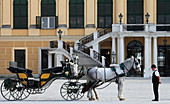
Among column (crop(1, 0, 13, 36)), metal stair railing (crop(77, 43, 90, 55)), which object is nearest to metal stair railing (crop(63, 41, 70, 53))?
metal stair railing (crop(77, 43, 90, 55))

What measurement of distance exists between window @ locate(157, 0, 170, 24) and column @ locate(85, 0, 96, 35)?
5.98 m

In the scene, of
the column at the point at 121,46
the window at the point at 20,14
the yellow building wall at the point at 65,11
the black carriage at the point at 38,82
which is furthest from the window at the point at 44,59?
the black carriage at the point at 38,82

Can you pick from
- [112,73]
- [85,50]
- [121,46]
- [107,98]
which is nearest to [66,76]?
[112,73]

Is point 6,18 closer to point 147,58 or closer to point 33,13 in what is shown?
point 33,13

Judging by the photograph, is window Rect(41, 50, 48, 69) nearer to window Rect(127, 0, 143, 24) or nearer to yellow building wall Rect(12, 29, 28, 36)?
yellow building wall Rect(12, 29, 28, 36)

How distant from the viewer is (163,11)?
37719mm

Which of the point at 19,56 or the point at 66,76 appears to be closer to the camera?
the point at 66,76

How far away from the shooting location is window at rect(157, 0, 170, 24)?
37.7 metres

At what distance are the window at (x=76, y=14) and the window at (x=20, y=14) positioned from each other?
4244 mm

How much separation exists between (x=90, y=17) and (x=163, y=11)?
6698mm

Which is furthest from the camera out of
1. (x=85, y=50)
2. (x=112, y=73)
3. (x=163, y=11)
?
(x=163, y=11)

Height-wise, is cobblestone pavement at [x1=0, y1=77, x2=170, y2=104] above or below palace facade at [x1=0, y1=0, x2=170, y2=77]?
below

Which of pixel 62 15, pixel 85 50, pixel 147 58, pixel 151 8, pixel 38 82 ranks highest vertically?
pixel 151 8

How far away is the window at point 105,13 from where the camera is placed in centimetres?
3809
